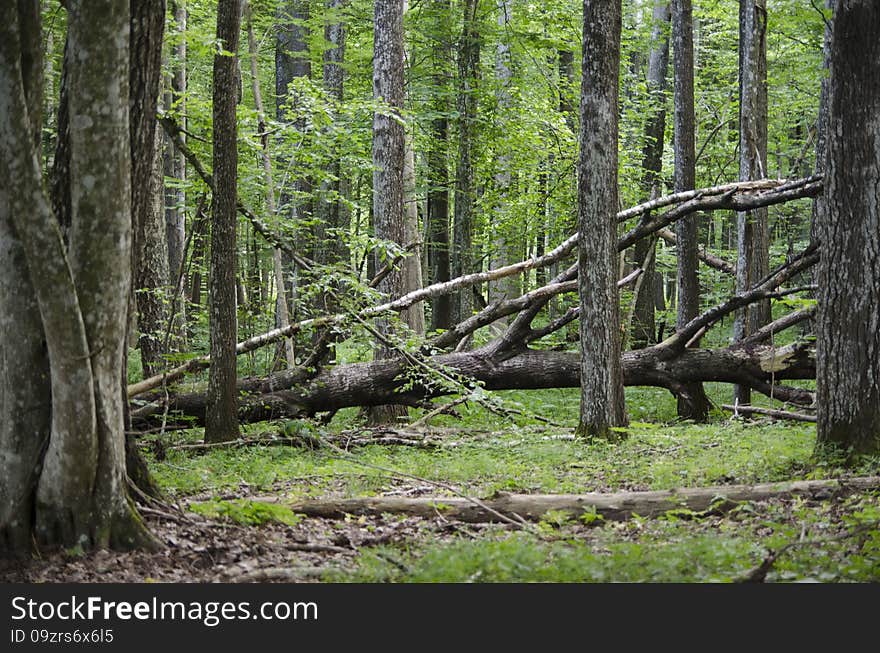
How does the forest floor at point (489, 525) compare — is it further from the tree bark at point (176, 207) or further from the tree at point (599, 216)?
the tree bark at point (176, 207)

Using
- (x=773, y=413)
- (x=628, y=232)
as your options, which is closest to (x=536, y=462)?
(x=628, y=232)

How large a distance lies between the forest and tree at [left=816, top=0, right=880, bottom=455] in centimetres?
3

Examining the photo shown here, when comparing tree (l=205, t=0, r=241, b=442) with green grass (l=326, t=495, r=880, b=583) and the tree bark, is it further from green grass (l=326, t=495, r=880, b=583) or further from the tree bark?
green grass (l=326, t=495, r=880, b=583)

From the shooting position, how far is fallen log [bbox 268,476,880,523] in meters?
7.33

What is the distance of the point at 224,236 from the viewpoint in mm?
10781

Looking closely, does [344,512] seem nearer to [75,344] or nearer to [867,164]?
[75,344]

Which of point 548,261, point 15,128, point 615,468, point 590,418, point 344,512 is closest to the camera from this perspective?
point 15,128

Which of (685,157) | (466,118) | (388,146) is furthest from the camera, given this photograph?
(466,118)

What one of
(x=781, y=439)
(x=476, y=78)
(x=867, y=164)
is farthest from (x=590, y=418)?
(x=476, y=78)

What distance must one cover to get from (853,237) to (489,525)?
14.7ft

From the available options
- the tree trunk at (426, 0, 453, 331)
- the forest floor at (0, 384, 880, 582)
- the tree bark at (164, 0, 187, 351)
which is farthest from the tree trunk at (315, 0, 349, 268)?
the forest floor at (0, 384, 880, 582)

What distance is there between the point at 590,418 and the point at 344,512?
15.4ft

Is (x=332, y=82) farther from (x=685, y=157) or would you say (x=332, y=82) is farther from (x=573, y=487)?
(x=573, y=487)

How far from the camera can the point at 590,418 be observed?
37.1 ft
